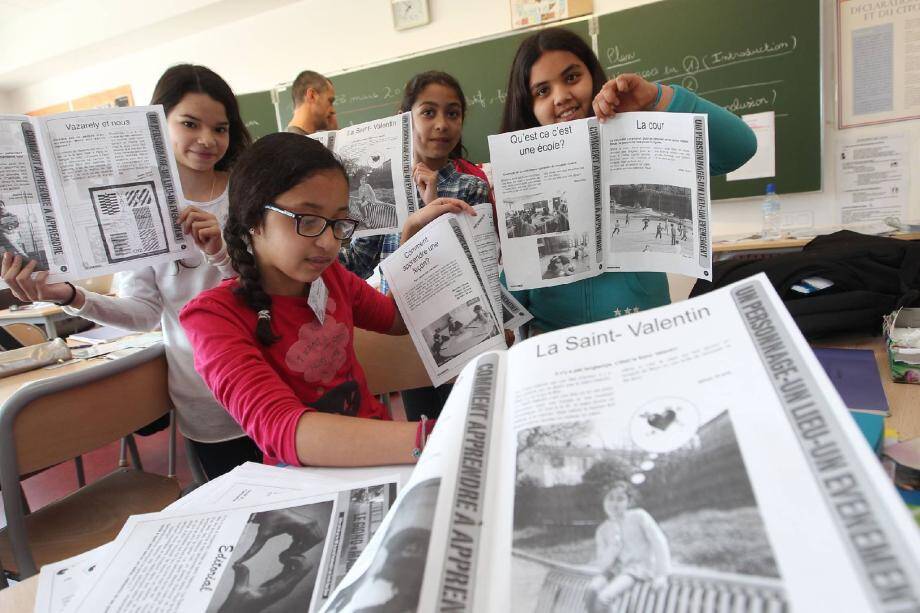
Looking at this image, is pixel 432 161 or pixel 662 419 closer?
pixel 662 419

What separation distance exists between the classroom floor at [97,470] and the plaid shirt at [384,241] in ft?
3.40

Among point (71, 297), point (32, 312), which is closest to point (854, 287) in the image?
point (71, 297)

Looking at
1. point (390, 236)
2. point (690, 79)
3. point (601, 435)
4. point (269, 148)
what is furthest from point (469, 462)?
point (690, 79)

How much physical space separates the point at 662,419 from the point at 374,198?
0.99m

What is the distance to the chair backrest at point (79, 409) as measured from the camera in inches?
41.3

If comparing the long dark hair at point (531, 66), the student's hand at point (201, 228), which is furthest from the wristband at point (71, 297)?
the long dark hair at point (531, 66)

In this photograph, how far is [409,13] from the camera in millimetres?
3344

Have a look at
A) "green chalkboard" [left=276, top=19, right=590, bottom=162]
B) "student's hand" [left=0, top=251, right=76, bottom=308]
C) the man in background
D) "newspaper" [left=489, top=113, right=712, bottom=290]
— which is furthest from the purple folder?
"green chalkboard" [left=276, top=19, right=590, bottom=162]

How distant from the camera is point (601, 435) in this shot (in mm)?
374

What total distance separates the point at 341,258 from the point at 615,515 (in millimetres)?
1289

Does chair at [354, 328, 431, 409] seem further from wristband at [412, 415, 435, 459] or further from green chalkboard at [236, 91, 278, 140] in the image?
green chalkboard at [236, 91, 278, 140]

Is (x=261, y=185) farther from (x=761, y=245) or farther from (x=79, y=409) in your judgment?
(x=761, y=245)

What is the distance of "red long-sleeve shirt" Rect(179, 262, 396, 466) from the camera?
742 mm

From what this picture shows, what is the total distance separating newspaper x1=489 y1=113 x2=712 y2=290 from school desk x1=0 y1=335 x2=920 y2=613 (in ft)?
0.96
